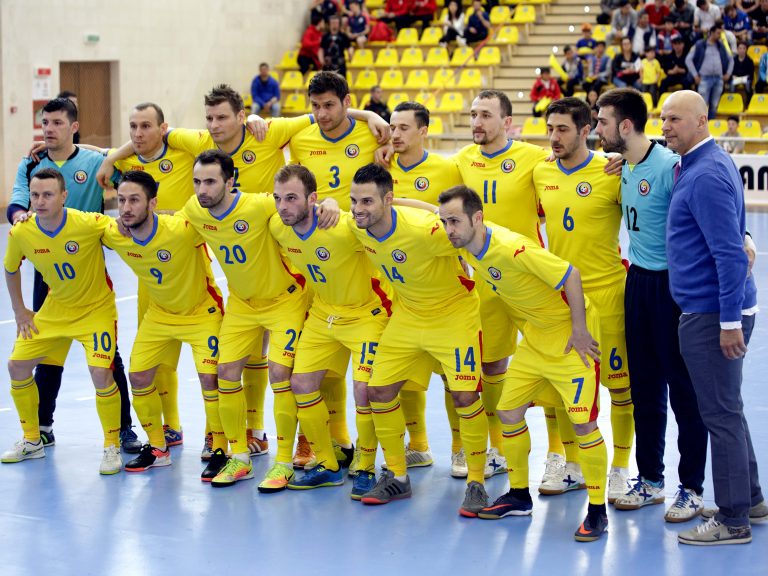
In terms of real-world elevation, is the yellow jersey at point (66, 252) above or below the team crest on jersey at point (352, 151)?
below

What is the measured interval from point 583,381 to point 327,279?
1.86 meters

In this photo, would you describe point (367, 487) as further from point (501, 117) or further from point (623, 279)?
point (501, 117)

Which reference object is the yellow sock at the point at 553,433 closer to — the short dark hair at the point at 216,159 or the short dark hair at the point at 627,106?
the short dark hair at the point at 627,106

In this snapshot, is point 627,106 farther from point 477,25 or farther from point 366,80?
point 366,80

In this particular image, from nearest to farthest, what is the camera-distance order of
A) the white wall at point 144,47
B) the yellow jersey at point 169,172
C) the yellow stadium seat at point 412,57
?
the yellow jersey at point 169,172 < the white wall at point 144,47 < the yellow stadium seat at point 412,57

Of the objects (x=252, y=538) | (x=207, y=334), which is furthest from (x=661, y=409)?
(x=207, y=334)

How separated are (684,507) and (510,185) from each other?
2310mm

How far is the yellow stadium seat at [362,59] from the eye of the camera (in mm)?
27234

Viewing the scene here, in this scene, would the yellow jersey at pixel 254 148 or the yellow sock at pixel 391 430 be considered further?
the yellow jersey at pixel 254 148

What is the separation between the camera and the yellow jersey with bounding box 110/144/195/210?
840cm

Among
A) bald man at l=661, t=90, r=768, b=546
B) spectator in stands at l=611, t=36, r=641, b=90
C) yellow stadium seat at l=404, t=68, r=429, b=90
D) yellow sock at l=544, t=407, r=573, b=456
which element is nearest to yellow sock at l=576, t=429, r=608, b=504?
bald man at l=661, t=90, r=768, b=546

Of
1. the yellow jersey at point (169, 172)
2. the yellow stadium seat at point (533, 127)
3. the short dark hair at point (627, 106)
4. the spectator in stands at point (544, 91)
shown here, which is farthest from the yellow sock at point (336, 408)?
the spectator in stands at point (544, 91)

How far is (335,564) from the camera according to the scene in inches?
246

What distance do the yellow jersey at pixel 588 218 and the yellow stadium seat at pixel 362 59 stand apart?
67.5 feet
